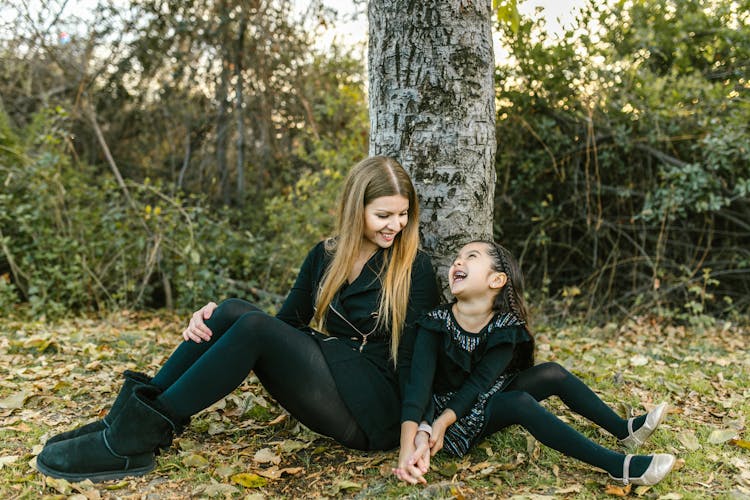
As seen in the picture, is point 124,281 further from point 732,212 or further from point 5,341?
point 732,212

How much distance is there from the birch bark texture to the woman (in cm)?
33

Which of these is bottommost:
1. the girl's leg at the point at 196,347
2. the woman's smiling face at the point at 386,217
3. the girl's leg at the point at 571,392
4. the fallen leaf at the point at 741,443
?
the fallen leaf at the point at 741,443

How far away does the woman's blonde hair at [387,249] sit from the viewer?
9.14 feet

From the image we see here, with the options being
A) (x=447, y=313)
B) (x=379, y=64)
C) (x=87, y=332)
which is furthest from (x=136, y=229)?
(x=447, y=313)

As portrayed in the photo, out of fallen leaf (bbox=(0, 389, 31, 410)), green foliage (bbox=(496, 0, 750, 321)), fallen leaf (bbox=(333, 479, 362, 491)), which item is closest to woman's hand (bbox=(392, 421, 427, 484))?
fallen leaf (bbox=(333, 479, 362, 491))

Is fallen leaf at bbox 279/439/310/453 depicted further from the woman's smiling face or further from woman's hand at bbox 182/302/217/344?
the woman's smiling face

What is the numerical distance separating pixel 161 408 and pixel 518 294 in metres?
1.48

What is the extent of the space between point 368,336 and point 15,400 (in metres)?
1.87

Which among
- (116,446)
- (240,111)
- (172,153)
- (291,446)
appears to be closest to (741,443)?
(291,446)

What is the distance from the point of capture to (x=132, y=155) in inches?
346

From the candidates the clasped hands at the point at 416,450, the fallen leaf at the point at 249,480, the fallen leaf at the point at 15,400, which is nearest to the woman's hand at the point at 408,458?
the clasped hands at the point at 416,450

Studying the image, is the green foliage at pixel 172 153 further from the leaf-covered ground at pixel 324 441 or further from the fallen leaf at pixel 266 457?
the fallen leaf at pixel 266 457

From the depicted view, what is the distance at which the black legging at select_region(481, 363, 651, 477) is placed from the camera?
238 centimetres

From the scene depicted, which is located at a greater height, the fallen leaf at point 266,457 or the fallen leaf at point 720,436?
the fallen leaf at point 720,436
